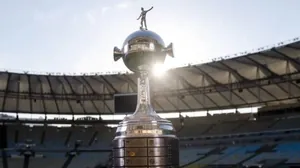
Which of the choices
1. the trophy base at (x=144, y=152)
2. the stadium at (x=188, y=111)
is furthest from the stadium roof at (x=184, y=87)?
the trophy base at (x=144, y=152)

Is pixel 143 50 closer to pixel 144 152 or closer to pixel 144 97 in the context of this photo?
pixel 144 97

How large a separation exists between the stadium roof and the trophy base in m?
26.3

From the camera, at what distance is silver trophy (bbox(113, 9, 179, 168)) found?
15.3 ft

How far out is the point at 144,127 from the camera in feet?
15.9

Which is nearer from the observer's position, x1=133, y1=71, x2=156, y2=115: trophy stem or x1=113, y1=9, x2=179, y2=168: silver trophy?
x1=113, y1=9, x2=179, y2=168: silver trophy

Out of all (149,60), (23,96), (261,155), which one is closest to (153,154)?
(149,60)

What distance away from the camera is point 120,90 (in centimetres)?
3962

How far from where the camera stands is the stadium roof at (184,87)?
32.6m

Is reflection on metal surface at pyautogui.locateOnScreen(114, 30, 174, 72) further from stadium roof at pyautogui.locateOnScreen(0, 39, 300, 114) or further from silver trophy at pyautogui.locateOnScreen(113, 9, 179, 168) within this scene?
stadium roof at pyautogui.locateOnScreen(0, 39, 300, 114)

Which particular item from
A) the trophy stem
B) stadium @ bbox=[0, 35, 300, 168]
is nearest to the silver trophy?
the trophy stem

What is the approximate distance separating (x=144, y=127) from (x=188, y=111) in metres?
38.7

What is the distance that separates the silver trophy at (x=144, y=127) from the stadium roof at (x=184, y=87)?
25.8 metres

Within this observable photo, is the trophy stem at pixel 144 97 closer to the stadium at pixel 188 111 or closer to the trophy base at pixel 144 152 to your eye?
the trophy base at pixel 144 152

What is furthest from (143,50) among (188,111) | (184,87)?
(188,111)
